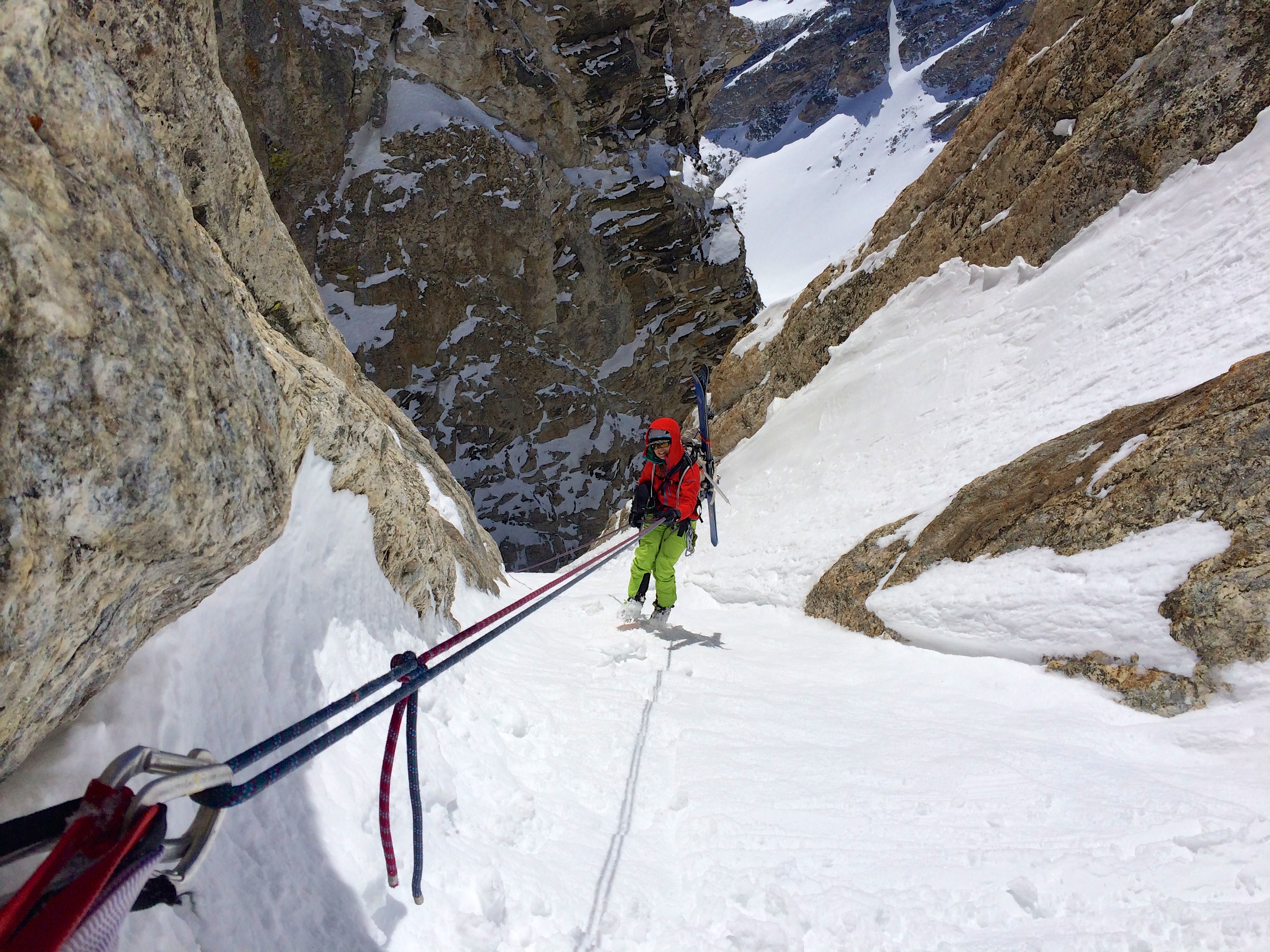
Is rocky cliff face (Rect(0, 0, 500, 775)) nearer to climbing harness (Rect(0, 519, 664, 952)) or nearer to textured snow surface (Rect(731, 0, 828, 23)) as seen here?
climbing harness (Rect(0, 519, 664, 952))

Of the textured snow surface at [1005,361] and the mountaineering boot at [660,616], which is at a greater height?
the textured snow surface at [1005,361]

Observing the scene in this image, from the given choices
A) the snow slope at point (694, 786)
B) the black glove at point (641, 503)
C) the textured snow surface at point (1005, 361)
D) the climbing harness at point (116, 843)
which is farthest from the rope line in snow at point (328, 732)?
the textured snow surface at point (1005, 361)

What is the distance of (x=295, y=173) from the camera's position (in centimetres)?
1862

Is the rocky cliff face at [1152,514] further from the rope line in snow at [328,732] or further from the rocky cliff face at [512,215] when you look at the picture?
the rocky cliff face at [512,215]

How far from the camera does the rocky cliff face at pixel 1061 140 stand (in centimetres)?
693

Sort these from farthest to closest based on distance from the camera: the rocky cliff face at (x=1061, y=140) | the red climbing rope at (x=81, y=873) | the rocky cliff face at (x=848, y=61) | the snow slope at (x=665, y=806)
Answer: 1. the rocky cliff face at (x=848, y=61)
2. the rocky cliff face at (x=1061, y=140)
3. the snow slope at (x=665, y=806)
4. the red climbing rope at (x=81, y=873)

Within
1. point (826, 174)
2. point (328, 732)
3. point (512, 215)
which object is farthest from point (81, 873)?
point (826, 174)

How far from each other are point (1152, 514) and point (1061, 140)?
6.82 meters

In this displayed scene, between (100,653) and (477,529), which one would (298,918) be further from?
(477,529)

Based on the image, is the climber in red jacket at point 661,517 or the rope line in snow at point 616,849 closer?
the rope line in snow at point 616,849

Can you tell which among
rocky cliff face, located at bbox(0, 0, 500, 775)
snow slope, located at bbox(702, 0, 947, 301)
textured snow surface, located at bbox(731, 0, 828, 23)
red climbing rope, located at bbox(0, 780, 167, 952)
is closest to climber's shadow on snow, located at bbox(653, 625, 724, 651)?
rocky cliff face, located at bbox(0, 0, 500, 775)

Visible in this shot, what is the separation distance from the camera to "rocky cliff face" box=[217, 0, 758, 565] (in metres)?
18.5

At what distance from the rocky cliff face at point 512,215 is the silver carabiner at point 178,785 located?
20.6 metres

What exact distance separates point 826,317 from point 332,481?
1000 cm
